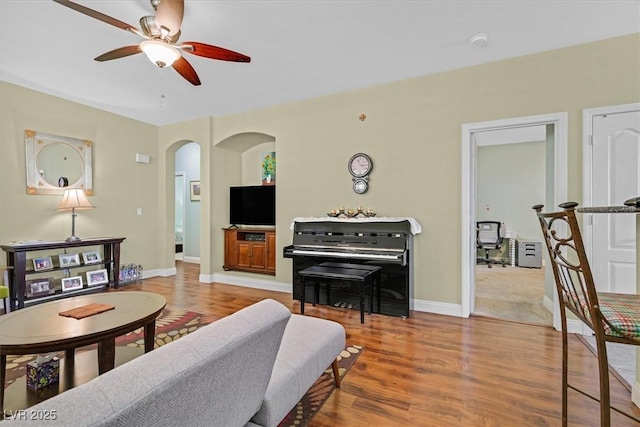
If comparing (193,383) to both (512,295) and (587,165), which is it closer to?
(587,165)

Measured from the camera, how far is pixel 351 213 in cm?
379

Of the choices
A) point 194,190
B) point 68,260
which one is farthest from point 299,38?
point 194,190

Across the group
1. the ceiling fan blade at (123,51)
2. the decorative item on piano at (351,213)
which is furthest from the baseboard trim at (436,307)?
the ceiling fan blade at (123,51)

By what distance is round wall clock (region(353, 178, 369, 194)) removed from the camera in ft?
12.6

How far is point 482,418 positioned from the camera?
1.69m

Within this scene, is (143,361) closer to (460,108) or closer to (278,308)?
(278,308)

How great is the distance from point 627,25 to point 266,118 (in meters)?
4.01

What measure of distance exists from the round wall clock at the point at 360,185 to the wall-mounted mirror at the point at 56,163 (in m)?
4.01

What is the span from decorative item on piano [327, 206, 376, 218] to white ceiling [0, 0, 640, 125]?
1.58 meters

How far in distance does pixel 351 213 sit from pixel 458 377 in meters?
2.12

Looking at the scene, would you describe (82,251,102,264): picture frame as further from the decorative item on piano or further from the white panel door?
the white panel door

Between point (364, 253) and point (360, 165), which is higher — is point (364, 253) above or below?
below

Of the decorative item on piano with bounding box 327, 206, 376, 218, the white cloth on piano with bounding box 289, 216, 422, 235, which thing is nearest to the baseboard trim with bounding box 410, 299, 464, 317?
the white cloth on piano with bounding box 289, 216, 422, 235

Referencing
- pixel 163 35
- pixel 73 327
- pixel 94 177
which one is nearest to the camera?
pixel 73 327
